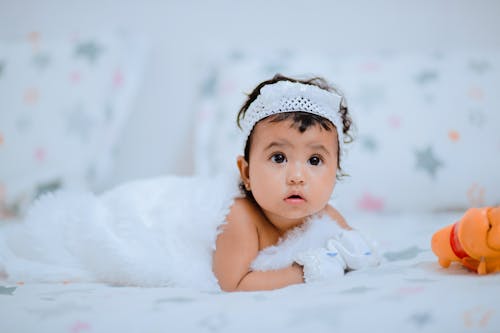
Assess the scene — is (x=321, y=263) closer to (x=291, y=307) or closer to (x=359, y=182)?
(x=291, y=307)

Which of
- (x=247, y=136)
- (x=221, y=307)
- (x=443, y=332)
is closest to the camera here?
(x=443, y=332)

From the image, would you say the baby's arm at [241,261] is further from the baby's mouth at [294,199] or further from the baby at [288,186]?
the baby's mouth at [294,199]

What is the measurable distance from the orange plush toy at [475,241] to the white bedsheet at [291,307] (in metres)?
0.03

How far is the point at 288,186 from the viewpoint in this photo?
1.02m

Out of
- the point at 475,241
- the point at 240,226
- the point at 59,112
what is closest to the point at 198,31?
the point at 59,112

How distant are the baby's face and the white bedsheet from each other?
0.56 feet

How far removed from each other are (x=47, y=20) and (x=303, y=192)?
5.76 feet

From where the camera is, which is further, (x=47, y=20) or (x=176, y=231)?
(x=47, y=20)

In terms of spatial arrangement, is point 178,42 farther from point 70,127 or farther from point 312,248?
point 312,248

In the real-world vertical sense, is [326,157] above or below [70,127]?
below

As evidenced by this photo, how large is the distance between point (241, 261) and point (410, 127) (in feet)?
2.82

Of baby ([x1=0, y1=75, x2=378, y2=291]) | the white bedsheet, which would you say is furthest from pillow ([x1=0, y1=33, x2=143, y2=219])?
the white bedsheet

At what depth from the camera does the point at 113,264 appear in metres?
1.11

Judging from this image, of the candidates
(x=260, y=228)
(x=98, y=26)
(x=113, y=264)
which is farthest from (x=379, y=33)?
(x=113, y=264)
